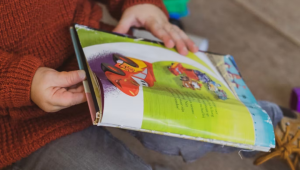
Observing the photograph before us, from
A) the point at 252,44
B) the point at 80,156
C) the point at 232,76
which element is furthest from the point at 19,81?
the point at 252,44

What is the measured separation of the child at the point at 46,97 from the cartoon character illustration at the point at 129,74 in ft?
0.16

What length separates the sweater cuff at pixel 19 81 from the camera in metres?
0.42

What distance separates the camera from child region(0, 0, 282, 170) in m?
0.43

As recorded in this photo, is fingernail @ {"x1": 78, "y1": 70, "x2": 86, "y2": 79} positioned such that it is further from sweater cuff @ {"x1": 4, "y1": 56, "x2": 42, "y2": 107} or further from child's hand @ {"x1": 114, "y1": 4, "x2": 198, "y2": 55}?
child's hand @ {"x1": 114, "y1": 4, "x2": 198, "y2": 55}

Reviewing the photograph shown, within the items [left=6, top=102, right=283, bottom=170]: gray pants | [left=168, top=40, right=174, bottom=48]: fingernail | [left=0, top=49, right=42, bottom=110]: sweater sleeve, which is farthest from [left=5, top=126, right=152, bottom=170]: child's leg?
[left=168, top=40, right=174, bottom=48]: fingernail

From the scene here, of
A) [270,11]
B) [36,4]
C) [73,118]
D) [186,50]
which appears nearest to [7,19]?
[36,4]

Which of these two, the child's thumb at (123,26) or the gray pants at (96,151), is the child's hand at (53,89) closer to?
the gray pants at (96,151)

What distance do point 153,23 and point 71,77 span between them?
0.88 feet

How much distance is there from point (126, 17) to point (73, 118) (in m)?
0.26

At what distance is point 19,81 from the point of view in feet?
1.38

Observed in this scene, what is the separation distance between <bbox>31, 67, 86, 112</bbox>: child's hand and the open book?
3cm

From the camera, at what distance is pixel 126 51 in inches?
19.3

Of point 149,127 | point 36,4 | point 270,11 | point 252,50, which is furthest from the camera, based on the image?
point 270,11

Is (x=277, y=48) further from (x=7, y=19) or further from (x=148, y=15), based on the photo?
(x=7, y=19)
